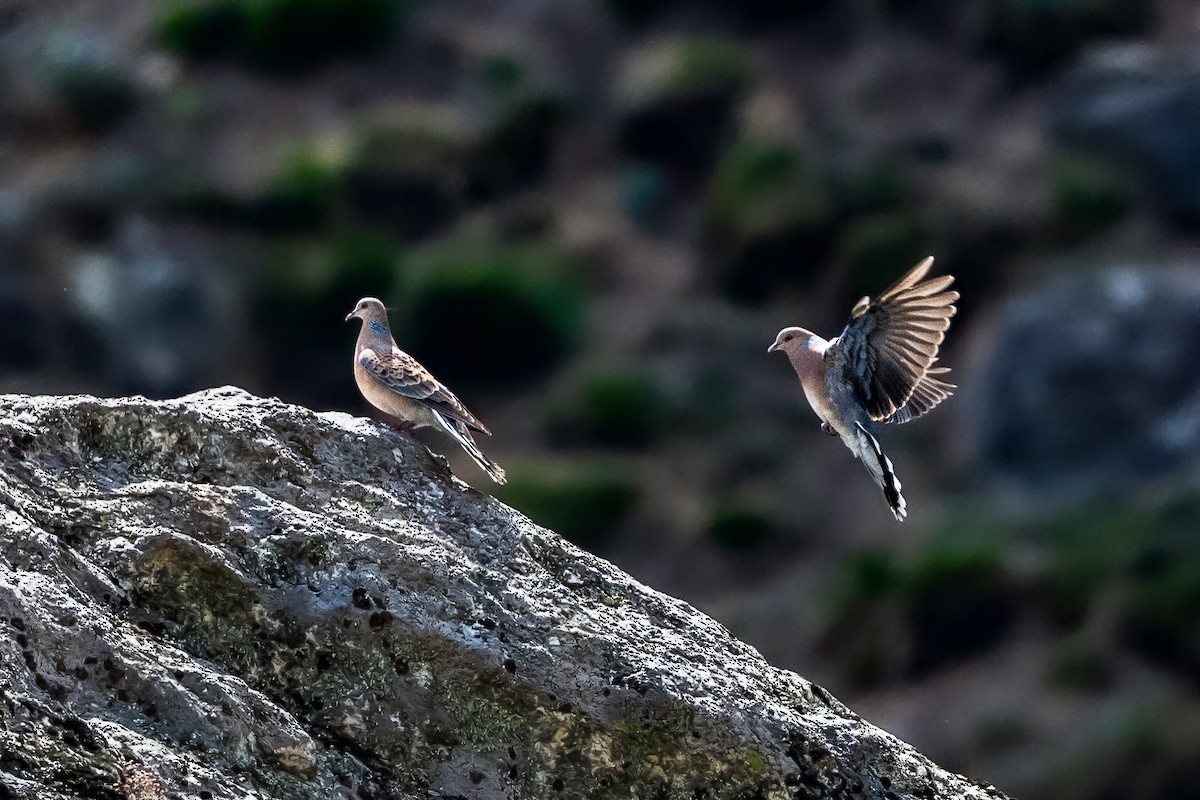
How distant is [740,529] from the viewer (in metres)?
34.6

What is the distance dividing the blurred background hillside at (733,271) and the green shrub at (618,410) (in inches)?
3.5

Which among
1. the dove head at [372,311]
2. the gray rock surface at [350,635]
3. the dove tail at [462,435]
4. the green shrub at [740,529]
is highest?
the green shrub at [740,529]

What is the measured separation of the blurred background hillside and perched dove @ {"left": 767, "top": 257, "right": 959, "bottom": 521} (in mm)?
16235

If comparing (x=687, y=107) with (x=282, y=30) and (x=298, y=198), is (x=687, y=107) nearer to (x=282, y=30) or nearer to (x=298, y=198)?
(x=298, y=198)

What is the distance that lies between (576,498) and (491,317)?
5.91 m

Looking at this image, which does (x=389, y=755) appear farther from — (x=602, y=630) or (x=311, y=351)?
(x=311, y=351)

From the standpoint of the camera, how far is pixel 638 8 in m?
45.4

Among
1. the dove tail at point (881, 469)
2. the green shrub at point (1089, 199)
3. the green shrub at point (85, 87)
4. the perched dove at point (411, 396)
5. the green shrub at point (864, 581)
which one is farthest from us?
the green shrub at point (85, 87)

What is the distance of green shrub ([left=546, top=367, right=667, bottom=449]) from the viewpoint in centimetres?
3750

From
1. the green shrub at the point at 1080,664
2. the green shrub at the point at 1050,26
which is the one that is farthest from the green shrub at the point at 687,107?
the green shrub at the point at 1080,664

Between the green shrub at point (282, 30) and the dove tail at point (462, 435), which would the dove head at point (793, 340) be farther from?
the green shrub at point (282, 30)

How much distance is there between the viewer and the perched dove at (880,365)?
450 inches

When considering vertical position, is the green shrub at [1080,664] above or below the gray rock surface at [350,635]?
above

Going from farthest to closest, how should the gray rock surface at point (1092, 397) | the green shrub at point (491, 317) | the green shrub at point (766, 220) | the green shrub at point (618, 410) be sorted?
1. the green shrub at point (491, 317)
2. the green shrub at point (766, 220)
3. the green shrub at point (618, 410)
4. the gray rock surface at point (1092, 397)
